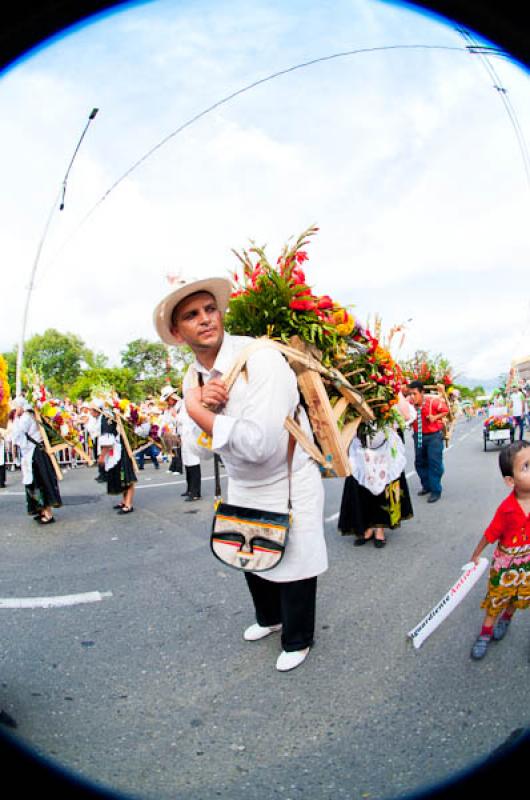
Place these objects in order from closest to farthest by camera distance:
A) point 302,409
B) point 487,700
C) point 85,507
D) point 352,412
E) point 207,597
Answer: point 487,700
point 302,409
point 352,412
point 207,597
point 85,507

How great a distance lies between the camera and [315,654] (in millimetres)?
2857

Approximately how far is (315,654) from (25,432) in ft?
18.4

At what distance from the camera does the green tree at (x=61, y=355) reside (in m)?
11.8

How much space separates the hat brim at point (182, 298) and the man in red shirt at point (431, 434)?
16.7 feet

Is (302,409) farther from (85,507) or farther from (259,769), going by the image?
(85,507)

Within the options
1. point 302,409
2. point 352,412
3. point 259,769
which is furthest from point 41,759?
point 352,412

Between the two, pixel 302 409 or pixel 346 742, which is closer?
pixel 346 742

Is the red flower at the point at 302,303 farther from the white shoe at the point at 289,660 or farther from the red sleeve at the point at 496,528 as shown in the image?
the white shoe at the point at 289,660

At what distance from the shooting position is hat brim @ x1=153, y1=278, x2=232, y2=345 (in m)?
2.31

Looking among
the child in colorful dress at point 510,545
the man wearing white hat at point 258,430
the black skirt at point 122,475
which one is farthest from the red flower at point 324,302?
the black skirt at point 122,475

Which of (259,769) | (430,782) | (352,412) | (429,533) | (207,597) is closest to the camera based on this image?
(430,782)

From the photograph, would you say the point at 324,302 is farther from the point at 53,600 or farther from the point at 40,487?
the point at 40,487

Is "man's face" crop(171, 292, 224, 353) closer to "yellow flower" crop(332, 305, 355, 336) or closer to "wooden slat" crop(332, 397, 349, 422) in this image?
"yellow flower" crop(332, 305, 355, 336)

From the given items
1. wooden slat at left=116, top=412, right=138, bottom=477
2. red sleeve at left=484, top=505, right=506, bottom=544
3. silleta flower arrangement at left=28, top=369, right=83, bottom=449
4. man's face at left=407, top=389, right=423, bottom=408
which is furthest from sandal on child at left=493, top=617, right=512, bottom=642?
silleta flower arrangement at left=28, top=369, right=83, bottom=449
